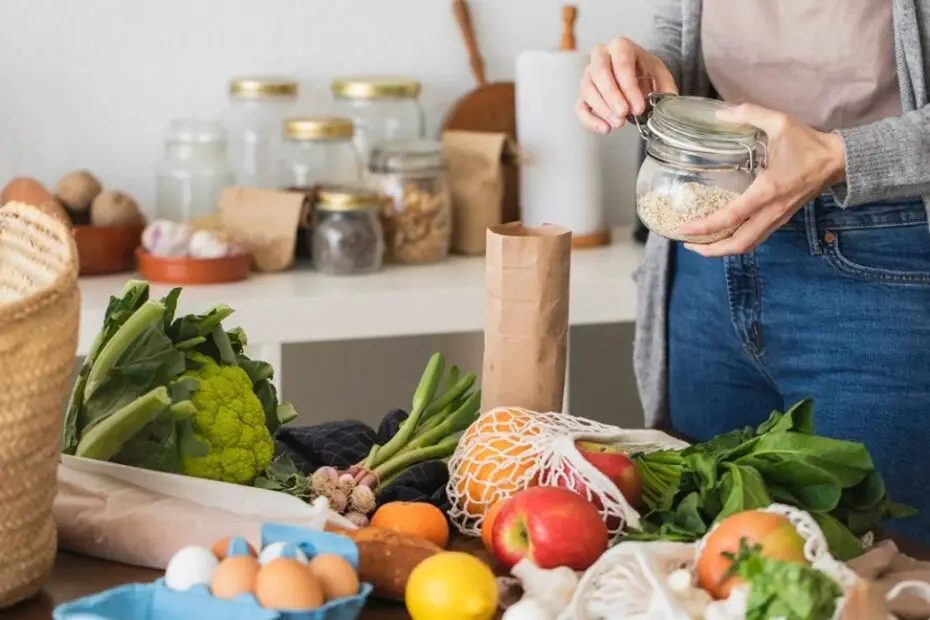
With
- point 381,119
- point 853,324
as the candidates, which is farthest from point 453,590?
point 381,119

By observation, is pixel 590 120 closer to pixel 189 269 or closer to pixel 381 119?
pixel 189 269

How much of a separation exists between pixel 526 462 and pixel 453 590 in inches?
7.5

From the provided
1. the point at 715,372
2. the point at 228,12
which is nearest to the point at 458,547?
the point at 715,372

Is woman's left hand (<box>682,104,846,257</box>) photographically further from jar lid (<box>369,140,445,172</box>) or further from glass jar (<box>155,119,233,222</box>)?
glass jar (<box>155,119,233,222</box>)

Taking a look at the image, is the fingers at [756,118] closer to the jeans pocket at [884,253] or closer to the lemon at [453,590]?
the jeans pocket at [884,253]

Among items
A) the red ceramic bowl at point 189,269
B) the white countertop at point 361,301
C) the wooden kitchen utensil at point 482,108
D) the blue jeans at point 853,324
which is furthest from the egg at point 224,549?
the wooden kitchen utensil at point 482,108

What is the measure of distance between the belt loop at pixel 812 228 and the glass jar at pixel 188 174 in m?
1.18

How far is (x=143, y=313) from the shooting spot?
1.04 metres

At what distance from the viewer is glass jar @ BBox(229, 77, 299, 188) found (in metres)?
2.38

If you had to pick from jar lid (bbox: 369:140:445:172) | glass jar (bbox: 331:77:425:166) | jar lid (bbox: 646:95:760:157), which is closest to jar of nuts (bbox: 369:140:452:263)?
jar lid (bbox: 369:140:445:172)

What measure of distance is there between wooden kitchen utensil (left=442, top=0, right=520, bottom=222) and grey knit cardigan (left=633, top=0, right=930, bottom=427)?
86cm

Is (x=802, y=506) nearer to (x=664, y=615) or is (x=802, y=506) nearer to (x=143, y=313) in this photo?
(x=664, y=615)

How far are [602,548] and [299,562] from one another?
0.21m

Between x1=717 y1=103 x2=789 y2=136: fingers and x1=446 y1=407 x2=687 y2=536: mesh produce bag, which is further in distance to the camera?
x1=717 y1=103 x2=789 y2=136: fingers
